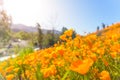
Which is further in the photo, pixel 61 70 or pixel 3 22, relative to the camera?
pixel 3 22

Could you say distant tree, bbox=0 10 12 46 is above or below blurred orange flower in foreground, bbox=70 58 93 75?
above

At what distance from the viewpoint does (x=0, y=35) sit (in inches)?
1880

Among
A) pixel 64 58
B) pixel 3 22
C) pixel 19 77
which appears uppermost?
pixel 3 22

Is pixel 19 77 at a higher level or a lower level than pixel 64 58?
lower

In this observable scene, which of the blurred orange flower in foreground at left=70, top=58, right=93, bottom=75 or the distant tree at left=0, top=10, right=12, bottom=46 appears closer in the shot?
the blurred orange flower in foreground at left=70, top=58, right=93, bottom=75

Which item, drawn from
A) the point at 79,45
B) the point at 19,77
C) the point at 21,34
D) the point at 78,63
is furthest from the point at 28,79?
the point at 21,34

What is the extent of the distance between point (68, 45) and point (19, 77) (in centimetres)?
152

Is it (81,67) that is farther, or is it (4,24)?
(4,24)

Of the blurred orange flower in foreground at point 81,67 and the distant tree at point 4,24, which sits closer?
the blurred orange flower in foreground at point 81,67

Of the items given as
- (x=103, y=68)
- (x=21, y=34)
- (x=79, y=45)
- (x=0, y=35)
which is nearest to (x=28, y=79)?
(x=79, y=45)

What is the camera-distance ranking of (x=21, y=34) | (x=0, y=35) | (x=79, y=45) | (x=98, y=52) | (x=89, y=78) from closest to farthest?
(x=89, y=78) → (x=98, y=52) → (x=79, y=45) → (x=0, y=35) → (x=21, y=34)

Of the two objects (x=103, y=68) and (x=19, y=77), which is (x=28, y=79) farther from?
(x=103, y=68)

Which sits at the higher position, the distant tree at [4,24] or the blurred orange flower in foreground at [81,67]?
the distant tree at [4,24]

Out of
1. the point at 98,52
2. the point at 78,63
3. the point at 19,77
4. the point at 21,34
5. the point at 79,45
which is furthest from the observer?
the point at 21,34
